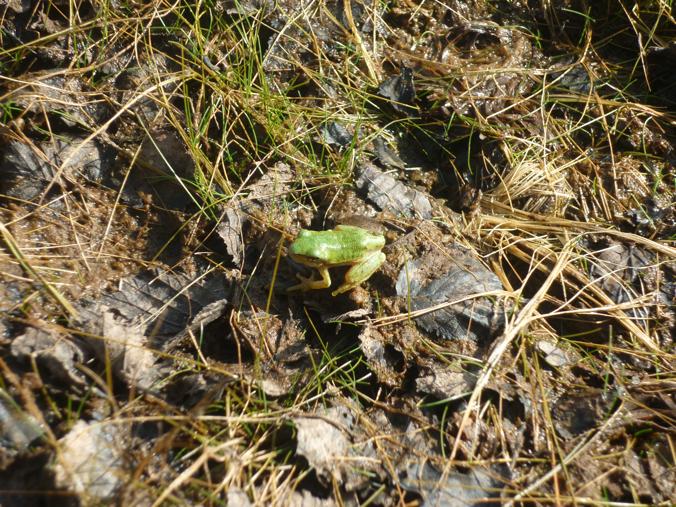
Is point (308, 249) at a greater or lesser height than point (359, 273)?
greater

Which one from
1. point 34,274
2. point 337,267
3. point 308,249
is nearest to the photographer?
point 34,274

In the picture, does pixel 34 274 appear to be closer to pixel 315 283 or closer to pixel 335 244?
pixel 315 283

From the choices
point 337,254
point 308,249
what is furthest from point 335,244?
point 308,249

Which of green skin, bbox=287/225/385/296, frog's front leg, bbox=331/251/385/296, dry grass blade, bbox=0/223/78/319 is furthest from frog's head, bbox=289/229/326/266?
dry grass blade, bbox=0/223/78/319

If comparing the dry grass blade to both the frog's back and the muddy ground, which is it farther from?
the frog's back

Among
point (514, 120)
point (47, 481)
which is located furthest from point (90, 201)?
point (514, 120)

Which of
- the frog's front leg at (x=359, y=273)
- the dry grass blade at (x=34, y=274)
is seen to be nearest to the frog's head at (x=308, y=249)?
the frog's front leg at (x=359, y=273)

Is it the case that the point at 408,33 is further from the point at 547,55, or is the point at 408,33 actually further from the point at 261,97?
the point at 261,97
